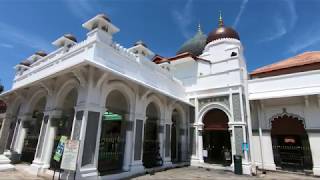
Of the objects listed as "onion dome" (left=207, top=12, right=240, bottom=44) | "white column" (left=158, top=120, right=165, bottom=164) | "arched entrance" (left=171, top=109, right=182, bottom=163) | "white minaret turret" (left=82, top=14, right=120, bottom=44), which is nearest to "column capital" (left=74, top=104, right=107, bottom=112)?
"white minaret turret" (left=82, top=14, right=120, bottom=44)

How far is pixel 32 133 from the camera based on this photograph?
10.2m

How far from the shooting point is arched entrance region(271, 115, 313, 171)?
37.2 ft

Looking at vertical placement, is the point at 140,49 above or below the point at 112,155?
above

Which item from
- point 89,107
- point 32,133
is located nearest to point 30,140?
point 32,133

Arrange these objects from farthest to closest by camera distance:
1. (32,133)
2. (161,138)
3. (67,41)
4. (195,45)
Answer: (195,45), (32,133), (161,138), (67,41)

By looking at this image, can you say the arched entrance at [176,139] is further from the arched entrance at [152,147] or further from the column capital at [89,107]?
the column capital at [89,107]

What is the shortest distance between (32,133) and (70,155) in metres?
6.02

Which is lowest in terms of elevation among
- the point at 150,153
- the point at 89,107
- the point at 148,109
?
the point at 150,153

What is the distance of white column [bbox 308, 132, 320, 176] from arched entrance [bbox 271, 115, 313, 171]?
0.51 m

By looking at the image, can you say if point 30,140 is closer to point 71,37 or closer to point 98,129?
point 98,129

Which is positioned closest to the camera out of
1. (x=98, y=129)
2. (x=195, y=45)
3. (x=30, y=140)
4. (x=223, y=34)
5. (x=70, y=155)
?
(x=70, y=155)

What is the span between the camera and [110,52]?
24.9ft

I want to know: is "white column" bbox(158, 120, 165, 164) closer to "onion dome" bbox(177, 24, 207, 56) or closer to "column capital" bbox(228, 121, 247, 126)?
"column capital" bbox(228, 121, 247, 126)

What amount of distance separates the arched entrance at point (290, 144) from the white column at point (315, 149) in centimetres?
51
